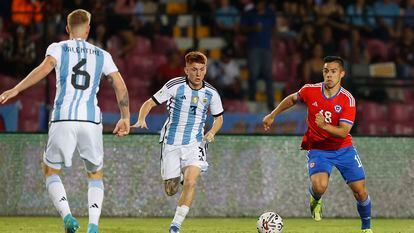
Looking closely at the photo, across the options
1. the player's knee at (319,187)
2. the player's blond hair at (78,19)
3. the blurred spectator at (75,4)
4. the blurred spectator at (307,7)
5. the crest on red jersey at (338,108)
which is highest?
the blurred spectator at (307,7)

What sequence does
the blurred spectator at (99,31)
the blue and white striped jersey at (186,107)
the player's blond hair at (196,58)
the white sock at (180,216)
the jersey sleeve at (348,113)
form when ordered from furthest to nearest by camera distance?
the blurred spectator at (99,31)
the blue and white striped jersey at (186,107)
the jersey sleeve at (348,113)
the player's blond hair at (196,58)
the white sock at (180,216)

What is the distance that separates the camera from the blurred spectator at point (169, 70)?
1333cm

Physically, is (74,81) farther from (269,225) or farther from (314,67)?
(314,67)

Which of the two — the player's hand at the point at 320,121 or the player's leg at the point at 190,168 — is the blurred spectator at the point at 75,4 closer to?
the player's leg at the point at 190,168

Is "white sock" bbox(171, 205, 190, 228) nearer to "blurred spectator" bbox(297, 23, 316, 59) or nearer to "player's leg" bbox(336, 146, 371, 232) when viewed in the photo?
"player's leg" bbox(336, 146, 371, 232)

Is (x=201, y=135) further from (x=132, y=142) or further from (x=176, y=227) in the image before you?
(x=132, y=142)

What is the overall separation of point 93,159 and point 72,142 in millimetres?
235

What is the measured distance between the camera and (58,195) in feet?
27.1

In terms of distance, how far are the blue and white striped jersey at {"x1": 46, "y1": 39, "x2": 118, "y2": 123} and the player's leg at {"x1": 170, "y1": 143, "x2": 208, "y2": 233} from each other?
1.38 metres

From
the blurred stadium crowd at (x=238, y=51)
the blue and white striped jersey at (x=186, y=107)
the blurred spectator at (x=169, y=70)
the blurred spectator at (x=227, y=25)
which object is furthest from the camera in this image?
the blurred spectator at (x=227, y=25)

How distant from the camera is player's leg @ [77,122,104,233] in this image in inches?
321

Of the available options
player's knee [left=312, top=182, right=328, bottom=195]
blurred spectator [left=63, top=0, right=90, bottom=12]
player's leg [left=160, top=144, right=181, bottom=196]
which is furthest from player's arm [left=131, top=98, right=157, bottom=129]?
blurred spectator [left=63, top=0, right=90, bottom=12]

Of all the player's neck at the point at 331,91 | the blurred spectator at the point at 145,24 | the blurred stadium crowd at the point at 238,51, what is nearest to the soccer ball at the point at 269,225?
the player's neck at the point at 331,91

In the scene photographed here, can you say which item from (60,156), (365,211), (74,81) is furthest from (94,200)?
(365,211)
